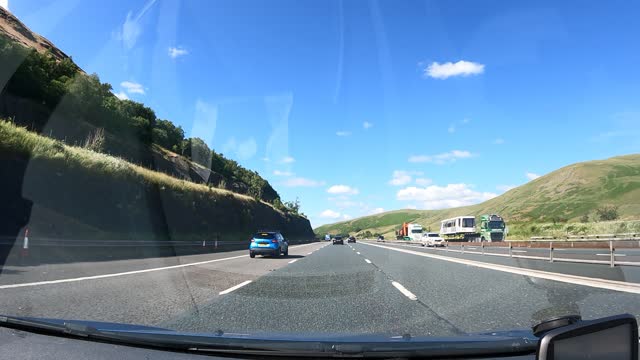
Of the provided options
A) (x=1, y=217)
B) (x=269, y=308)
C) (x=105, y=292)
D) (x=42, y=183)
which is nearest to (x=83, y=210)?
(x=42, y=183)

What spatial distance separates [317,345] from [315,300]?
5.45 metres

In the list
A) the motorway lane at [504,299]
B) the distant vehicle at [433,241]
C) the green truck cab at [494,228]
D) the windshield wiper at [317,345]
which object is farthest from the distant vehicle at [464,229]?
the windshield wiper at [317,345]

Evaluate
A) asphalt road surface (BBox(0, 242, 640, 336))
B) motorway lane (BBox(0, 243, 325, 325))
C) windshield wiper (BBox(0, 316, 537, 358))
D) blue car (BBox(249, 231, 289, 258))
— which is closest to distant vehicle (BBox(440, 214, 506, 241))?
blue car (BBox(249, 231, 289, 258))

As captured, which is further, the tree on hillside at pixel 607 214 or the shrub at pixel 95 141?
the tree on hillside at pixel 607 214

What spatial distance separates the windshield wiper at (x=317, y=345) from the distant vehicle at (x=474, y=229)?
59.5 metres

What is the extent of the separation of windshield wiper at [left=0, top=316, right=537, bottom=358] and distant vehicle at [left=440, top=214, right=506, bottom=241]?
5952 centimetres

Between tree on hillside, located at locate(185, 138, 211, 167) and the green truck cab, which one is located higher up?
tree on hillside, located at locate(185, 138, 211, 167)

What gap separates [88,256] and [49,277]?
30.5 feet

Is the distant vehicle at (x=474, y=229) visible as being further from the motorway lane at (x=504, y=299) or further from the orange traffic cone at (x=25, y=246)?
the orange traffic cone at (x=25, y=246)

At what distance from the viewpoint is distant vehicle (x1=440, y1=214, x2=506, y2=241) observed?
59719mm

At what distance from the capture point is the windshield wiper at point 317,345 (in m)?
3.66

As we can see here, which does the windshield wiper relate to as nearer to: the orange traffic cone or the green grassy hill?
the orange traffic cone

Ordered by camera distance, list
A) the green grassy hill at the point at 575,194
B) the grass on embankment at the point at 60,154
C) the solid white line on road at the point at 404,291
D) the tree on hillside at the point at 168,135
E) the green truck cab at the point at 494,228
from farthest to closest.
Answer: the green grassy hill at the point at 575,194 < the tree on hillside at the point at 168,135 < the green truck cab at the point at 494,228 < the grass on embankment at the point at 60,154 < the solid white line on road at the point at 404,291

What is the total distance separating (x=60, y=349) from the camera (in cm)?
391
